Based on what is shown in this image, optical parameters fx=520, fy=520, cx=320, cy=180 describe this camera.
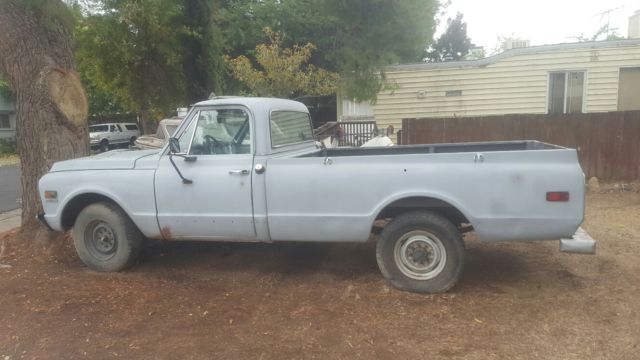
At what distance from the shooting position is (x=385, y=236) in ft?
15.4

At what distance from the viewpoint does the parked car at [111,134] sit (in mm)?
30141

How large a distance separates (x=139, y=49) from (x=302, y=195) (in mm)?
12267

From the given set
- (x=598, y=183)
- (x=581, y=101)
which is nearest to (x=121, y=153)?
(x=598, y=183)

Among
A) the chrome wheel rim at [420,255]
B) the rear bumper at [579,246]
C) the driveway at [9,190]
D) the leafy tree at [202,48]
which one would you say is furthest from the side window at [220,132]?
the leafy tree at [202,48]

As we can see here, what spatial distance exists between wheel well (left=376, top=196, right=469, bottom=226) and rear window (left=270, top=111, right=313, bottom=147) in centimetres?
133

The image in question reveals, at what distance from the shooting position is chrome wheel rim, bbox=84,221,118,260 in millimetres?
5547

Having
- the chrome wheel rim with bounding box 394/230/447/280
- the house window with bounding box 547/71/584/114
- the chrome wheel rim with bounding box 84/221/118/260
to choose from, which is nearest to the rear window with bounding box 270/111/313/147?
the chrome wheel rim with bounding box 394/230/447/280

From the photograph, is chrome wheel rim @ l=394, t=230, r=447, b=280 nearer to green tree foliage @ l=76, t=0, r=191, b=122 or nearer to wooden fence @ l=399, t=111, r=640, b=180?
wooden fence @ l=399, t=111, r=640, b=180

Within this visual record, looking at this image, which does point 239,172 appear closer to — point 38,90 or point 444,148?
point 444,148

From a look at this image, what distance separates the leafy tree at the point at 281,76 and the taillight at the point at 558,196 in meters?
10.6

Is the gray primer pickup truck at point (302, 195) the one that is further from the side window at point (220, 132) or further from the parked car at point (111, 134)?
the parked car at point (111, 134)

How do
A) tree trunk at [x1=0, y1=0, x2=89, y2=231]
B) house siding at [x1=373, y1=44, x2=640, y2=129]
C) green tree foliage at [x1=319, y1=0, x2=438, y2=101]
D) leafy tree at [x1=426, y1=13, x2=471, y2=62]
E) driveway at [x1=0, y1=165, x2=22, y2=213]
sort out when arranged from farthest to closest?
leafy tree at [x1=426, y1=13, x2=471, y2=62] < green tree foliage at [x1=319, y1=0, x2=438, y2=101] < house siding at [x1=373, y1=44, x2=640, y2=129] < driveway at [x1=0, y1=165, x2=22, y2=213] < tree trunk at [x1=0, y1=0, x2=89, y2=231]

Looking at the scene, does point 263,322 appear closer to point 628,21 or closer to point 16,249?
point 16,249

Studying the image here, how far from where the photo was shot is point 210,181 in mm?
5000
